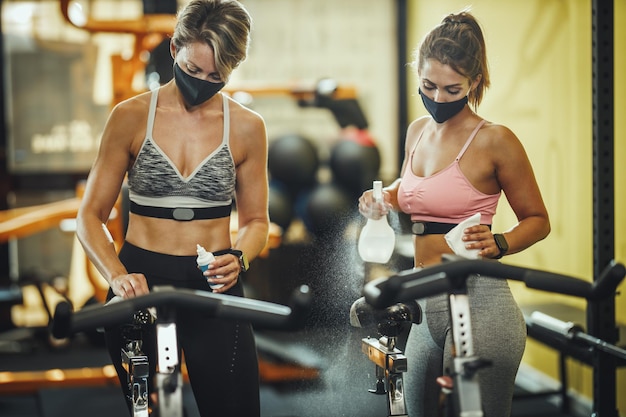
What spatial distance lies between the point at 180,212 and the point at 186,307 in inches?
25.3

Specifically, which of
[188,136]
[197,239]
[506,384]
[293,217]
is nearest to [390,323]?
[506,384]

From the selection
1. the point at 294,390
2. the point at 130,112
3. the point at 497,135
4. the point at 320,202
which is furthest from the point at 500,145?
the point at 320,202

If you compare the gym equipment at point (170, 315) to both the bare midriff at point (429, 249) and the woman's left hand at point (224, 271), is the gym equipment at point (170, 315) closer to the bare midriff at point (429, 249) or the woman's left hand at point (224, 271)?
the woman's left hand at point (224, 271)

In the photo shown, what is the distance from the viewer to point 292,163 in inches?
180

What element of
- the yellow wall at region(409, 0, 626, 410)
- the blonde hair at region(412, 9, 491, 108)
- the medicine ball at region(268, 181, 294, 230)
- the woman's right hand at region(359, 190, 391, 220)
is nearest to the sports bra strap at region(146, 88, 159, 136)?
the woman's right hand at region(359, 190, 391, 220)

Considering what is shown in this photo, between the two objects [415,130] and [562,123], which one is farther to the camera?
[562,123]

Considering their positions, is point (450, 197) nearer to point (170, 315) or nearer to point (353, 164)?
point (170, 315)

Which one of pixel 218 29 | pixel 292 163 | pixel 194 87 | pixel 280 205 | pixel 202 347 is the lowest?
pixel 202 347

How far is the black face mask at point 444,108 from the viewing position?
2041 mm

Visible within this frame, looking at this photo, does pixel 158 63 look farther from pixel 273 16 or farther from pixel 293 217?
pixel 273 16

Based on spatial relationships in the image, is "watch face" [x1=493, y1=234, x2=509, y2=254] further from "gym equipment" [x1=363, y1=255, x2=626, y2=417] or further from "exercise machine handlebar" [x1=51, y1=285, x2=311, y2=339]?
"exercise machine handlebar" [x1=51, y1=285, x2=311, y2=339]

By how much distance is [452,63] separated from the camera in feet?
6.57

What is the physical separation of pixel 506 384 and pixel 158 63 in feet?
6.07

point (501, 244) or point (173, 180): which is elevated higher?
point (173, 180)
